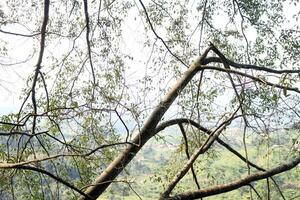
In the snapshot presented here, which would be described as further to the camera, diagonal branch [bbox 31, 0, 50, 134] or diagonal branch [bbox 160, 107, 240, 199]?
diagonal branch [bbox 31, 0, 50, 134]

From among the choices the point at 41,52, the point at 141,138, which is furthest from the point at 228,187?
the point at 41,52

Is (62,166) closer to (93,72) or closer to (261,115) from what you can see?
(93,72)

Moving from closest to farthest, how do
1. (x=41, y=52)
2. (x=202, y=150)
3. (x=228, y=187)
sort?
1. (x=228, y=187)
2. (x=202, y=150)
3. (x=41, y=52)

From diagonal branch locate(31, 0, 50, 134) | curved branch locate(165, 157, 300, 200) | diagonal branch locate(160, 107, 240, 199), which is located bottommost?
curved branch locate(165, 157, 300, 200)

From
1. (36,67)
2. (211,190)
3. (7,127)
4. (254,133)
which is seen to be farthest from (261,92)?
(7,127)

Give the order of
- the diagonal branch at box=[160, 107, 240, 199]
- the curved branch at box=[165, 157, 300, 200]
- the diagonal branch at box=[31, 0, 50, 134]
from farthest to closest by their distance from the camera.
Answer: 1. the diagonal branch at box=[31, 0, 50, 134]
2. the diagonal branch at box=[160, 107, 240, 199]
3. the curved branch at box=[165, 157, 300, 200]

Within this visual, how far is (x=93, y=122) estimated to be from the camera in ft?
15.4

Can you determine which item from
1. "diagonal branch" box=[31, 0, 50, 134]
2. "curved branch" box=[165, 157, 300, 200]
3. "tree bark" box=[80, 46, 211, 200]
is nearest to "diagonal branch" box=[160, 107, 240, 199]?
"curved branch" box=[165, 157, 300, 200]

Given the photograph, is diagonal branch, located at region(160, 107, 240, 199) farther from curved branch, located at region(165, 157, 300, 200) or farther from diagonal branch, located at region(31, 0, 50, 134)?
diagonal branch, located at region(31, 0, 50, 134)

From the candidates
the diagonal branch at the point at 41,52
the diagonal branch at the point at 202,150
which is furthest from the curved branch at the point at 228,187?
the diagonal branch at the point at 41,52

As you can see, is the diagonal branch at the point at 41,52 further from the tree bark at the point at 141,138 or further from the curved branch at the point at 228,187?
the curved branch at the point at 228,187

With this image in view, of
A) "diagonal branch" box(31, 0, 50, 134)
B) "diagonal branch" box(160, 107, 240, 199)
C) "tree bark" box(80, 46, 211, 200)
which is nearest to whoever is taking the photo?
"diagonal branch" box(160, 107, 240, 199)

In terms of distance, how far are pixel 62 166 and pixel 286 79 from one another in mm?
3010

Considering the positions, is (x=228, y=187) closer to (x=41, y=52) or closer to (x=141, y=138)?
(x=141, y=138)
